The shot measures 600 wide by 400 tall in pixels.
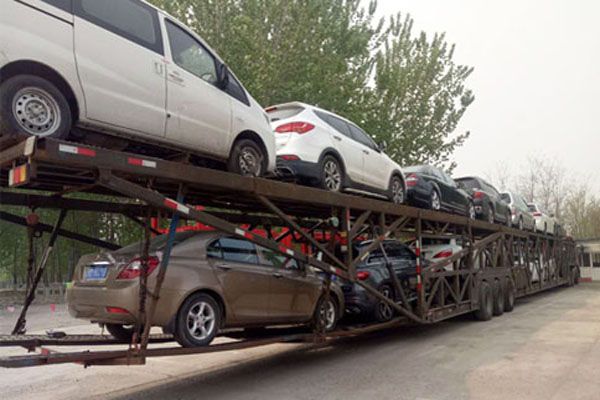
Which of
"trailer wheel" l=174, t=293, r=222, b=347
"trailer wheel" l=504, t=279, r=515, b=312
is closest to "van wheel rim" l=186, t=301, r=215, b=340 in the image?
"trailer wheel" l=174, t=293, r=222, b=347

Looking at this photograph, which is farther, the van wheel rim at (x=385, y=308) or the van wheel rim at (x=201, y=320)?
the van wheel rim at (x=385, y=308)

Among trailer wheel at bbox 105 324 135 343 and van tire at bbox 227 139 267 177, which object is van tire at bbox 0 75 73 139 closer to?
van tire at bbox 227 139 267 177

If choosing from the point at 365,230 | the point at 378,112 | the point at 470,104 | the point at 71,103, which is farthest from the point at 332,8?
the point at 71,103

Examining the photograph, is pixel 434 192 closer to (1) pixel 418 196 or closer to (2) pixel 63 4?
(1) pixel 418 196

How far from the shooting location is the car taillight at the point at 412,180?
32.3 feet

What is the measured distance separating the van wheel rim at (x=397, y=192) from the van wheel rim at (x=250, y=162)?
3799 millimetres

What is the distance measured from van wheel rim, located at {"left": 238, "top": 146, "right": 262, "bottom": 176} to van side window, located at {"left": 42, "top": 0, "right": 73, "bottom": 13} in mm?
2279

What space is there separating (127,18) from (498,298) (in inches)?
407

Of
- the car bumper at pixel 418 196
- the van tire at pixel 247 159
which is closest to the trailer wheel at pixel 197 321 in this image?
the van tire at pixel 247 159

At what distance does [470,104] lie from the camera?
926 inches

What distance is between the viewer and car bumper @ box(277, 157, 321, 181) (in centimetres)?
664

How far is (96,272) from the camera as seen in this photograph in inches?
191

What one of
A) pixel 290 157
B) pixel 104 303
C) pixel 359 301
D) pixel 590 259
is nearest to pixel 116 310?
pixel 104 303

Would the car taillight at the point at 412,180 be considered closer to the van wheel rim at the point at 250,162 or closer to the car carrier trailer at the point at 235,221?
the car carrier trailer at the point at 235,221
